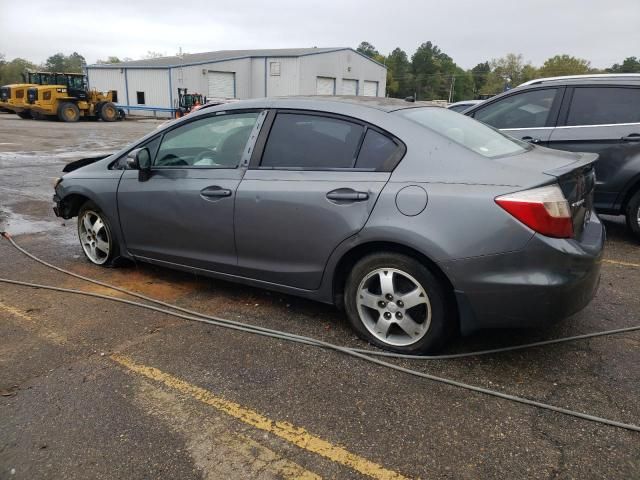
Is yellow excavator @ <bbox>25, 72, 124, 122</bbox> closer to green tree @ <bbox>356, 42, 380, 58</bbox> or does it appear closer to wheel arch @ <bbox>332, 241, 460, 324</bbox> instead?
wheel arch @ <bbox>332, 241, 460, 324</bbox>

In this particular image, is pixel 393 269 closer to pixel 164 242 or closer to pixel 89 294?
pixel 164 242

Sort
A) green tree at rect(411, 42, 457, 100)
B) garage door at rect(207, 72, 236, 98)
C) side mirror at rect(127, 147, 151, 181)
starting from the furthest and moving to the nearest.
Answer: green tree at rect(411, 42, 457, 100) < garage door at rect(207, 72, 236, 98) < side mirror at rect(127, 147, 151, 181)

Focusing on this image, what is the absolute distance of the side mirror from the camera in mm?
4266

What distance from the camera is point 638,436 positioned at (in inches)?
98.7

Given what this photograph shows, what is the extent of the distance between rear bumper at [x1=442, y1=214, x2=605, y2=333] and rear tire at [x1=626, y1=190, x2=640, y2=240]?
317 cm

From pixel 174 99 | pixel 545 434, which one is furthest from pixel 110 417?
pixel 174 99

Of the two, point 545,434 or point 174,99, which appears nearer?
point 545,434

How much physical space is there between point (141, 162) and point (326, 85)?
42892 mm

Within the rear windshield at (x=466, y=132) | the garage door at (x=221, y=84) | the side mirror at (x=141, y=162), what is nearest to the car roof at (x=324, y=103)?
the rear windshield at (x=466, y=132)

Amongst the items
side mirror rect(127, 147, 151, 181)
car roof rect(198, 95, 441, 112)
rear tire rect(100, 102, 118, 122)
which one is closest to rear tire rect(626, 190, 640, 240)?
car roof rect(198, 95, 441, 112)

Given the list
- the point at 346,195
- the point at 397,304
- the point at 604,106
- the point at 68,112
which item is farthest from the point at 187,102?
the point at 397,304

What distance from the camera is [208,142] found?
13.6 ft

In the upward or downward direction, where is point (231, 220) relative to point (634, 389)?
upward

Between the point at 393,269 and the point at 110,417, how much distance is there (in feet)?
5.81
